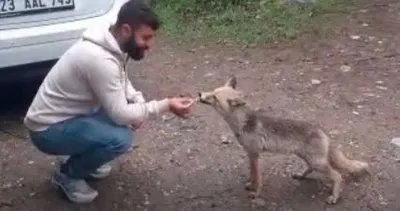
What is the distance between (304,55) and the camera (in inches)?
280

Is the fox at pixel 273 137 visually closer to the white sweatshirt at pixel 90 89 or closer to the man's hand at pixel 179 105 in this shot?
the man's hand at pixel 179 105

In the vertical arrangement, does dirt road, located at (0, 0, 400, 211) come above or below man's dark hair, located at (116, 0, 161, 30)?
below

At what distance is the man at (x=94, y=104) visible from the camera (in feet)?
13.5

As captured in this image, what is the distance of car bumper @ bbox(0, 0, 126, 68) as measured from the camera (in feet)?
17.1

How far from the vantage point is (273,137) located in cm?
464

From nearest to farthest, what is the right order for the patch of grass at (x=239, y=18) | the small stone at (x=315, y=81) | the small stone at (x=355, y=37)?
1. the small stone at (x=315, y=81)
2. the small stone at (x=355, y=37)
3. the patch of grass at (x=239, y=18)

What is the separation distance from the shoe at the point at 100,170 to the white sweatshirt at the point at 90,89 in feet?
1.41

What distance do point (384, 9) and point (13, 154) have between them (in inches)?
171

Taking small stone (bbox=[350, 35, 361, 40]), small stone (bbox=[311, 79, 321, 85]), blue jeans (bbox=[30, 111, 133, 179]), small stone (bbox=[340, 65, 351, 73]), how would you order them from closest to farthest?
blue jeans (bbox=[30, 111, 133, 179]) < small stone (bbox=[311, 79, 321, 85]) < small stone (bbox=[340, 65, 351, 73]) < small stone (bbox=[350, 35, 361, 40])

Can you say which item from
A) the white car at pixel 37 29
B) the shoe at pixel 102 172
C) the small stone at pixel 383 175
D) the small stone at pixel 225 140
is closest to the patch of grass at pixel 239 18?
the small stone at pixel 225 140

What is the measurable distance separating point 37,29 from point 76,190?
49.1 inches

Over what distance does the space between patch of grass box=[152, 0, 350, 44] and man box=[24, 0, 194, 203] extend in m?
3.26

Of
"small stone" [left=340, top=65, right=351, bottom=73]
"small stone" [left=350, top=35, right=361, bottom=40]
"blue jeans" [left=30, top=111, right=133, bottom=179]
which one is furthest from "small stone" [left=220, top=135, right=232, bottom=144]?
"small stone" [left=350, top=35, right=361, bottom=40]

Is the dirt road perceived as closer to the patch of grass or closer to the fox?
the fox
